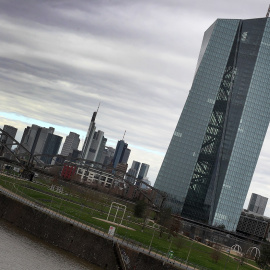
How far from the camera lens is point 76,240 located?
106 meters

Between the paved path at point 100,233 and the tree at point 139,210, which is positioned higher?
the tree at point 139,210

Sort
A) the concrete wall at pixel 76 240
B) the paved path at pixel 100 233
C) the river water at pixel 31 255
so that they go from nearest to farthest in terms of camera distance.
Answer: the river water at pixel 31 255, the concrete wall at pixel 76 240, the paved path at pixel 100 233

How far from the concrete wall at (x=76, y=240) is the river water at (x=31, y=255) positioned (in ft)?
6.61

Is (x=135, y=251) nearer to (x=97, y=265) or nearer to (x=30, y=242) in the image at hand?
(x=97, y=265)

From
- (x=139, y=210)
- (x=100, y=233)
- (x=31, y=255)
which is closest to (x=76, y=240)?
(x=100, y=233)

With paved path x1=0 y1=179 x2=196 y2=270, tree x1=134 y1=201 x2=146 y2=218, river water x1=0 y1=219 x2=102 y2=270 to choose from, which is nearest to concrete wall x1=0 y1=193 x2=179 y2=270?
paved path x1=0 y1=179 x2=196 y2=270

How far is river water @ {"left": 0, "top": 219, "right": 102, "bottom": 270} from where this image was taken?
3383 inches

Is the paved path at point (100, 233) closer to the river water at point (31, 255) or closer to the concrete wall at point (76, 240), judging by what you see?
the concrete wall at point (76, 240)

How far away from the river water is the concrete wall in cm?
201

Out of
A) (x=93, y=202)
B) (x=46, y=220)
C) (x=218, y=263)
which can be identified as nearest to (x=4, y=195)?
(x=46, y=220)

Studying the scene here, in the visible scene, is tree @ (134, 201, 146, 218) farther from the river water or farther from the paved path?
the river water

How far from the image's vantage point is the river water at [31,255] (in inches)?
3383

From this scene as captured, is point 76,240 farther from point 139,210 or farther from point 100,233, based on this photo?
point 139,210

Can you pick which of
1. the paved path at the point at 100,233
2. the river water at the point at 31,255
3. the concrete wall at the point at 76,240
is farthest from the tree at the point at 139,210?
the river water at the point at 31,255
